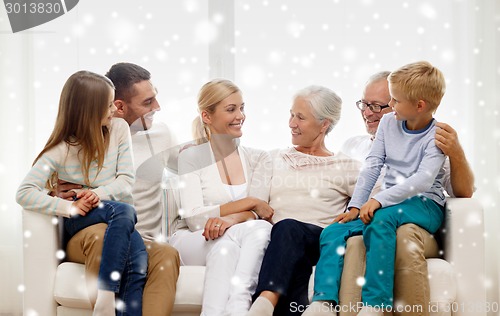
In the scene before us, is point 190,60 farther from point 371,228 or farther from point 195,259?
point 371,228

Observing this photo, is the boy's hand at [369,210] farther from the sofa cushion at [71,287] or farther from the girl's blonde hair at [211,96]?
the sofa cushion at [71,287]

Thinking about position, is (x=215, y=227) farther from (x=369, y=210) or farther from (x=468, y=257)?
(x=468, y=257)

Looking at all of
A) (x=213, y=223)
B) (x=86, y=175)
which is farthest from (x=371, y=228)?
(x=86, y=175)

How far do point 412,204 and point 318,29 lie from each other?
4.76 feet

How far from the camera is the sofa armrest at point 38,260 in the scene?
2.05 m

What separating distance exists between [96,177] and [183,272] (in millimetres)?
440

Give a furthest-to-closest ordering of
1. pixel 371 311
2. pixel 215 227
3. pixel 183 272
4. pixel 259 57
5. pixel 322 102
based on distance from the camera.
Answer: pixel 259 57
pixel 322 102
pixel 215 227
pixel 183 272
pixel 371 311

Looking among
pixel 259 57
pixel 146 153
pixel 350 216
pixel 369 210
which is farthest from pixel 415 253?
pixel 259 57

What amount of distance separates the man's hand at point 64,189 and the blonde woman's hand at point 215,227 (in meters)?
0.46

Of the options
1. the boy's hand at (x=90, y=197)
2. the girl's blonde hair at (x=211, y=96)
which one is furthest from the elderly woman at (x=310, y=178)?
the boy's hand at (x=90, y=197)

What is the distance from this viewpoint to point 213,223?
2234 mm

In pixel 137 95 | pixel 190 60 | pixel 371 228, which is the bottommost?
pixel 371 228

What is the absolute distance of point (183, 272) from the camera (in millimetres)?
2115

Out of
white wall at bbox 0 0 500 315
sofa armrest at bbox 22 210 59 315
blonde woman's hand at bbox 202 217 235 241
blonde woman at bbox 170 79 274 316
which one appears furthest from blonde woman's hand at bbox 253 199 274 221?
white wall at bbox 0 0 500 315
